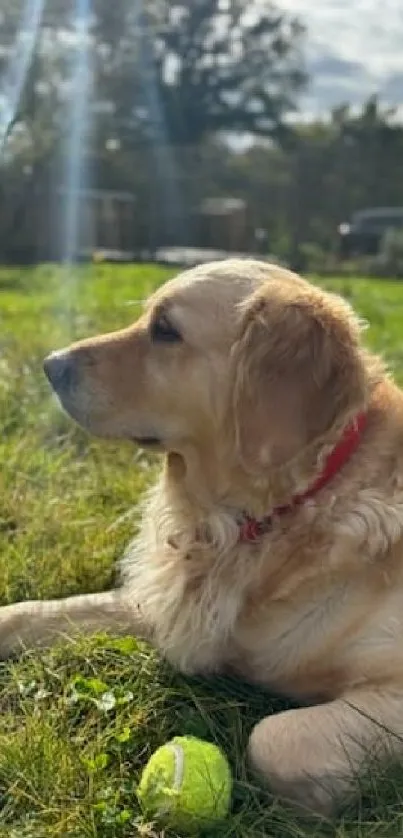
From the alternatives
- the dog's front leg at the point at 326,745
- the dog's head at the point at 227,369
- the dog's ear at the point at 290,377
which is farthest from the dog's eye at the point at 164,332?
the dog's front leg at the point at 326,745

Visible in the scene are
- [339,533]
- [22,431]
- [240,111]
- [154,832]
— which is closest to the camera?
[154,832]

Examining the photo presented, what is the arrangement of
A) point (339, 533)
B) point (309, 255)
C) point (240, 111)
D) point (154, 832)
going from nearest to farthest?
point (154, 832)
point (339, 533)
point (309, 255)
point (240, 111)

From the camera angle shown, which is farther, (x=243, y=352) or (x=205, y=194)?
(x=205, y=194)

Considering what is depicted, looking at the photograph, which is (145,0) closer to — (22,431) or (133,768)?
(22,431)

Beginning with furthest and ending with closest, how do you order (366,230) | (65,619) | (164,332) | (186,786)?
(366,230), (65,619), (164,332), (186,786)

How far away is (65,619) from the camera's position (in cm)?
291

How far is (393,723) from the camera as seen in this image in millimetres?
2338

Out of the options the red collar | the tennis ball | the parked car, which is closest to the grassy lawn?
the tennis ball

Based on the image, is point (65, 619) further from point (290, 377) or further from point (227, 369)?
point (290, 377)

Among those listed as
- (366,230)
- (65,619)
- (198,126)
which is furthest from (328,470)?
(198,126)

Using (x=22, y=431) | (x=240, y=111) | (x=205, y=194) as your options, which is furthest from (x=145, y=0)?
(x=22, y=431)

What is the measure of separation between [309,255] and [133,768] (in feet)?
62.4

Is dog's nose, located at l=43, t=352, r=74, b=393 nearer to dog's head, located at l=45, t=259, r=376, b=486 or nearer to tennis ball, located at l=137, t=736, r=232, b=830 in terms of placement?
dog's head, located at l=45, t=259, r=376, b=486

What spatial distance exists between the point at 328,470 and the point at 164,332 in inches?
20.8
